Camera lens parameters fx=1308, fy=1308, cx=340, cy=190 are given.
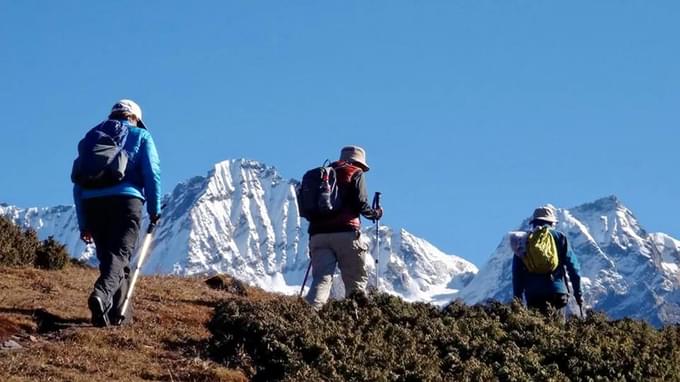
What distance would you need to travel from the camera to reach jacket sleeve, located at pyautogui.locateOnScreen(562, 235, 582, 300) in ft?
44.3

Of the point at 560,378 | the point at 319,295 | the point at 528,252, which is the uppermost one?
the point at 528,252

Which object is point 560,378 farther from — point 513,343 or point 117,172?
point 117,172

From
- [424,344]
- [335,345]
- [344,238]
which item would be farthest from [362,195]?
[335,345]

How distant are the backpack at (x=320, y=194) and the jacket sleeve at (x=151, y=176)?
1827mm

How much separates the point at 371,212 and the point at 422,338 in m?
3.10

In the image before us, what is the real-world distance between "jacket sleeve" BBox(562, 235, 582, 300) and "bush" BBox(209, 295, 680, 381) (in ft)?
6.79

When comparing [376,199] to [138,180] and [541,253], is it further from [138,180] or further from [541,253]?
[138,180]

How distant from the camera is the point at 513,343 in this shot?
10023mm

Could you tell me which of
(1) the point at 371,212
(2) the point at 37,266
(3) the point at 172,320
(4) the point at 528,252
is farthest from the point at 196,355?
(2) the point at 37,266

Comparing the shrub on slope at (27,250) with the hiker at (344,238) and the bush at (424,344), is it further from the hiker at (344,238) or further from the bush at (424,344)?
the bush at (424,344)

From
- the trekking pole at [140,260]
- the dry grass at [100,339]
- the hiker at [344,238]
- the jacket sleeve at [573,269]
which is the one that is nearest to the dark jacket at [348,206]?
the hiker at [344,238]

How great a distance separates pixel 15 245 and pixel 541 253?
254 inches

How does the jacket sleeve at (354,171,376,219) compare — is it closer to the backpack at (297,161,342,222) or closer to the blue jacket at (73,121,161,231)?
the backpack at (297,161,342,222)

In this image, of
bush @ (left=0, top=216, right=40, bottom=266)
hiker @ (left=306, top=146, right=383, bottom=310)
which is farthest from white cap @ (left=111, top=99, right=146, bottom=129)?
bush @ (left=0, top=216, right=40, bottom=266)
